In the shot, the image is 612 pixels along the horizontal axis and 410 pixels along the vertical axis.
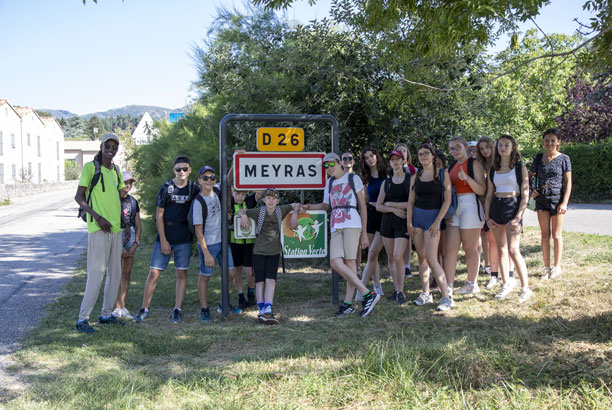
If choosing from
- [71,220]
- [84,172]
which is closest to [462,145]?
[84,172]

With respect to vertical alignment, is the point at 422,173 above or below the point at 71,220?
above

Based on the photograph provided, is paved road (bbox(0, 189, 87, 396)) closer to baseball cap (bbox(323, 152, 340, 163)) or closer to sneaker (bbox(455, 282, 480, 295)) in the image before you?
baseball cap (bbox(323, 152, 340, 163))

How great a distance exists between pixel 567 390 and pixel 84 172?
4793mm

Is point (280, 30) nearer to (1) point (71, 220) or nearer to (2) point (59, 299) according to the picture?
(2) point (59, 299)

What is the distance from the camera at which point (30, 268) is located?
11.0 meters

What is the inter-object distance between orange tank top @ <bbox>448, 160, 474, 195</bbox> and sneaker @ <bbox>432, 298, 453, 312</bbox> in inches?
50.1

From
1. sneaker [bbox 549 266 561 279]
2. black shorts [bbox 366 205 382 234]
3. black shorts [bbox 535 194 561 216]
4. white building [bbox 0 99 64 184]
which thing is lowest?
sneaker [bbox 549 266 561 279]

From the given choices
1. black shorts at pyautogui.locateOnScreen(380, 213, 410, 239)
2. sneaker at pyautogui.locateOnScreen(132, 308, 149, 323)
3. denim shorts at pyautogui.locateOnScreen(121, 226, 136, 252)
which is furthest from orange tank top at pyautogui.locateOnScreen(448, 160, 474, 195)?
sneaker at pyautogui.locateOnScreen(132, 308, 149, 323)

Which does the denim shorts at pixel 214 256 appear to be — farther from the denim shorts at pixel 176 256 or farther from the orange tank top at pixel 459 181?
the orange tank top at pixel 459 181

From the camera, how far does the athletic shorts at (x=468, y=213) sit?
6676 millimetres

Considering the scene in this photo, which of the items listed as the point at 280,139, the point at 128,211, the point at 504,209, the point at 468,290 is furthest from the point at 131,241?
the point at 504,209

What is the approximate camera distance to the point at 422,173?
21.6 ft

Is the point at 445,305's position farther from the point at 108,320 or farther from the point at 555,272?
the point at 108,320

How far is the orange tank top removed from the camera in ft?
22.1
